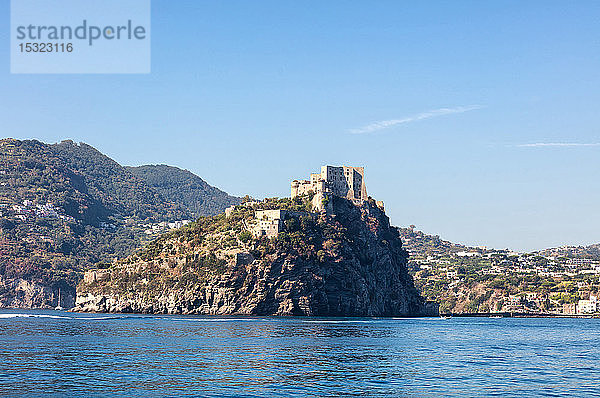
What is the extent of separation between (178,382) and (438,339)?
5861 centimetres

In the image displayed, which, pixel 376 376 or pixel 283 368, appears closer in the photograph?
pixel 376 376

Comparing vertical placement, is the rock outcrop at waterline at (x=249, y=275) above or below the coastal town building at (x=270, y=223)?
below

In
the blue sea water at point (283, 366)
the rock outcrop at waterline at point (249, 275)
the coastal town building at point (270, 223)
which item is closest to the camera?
the blue sea water at point (283, 366)

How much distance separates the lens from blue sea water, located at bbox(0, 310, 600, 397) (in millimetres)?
51250

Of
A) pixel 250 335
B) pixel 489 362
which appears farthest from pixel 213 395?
pixel 250 335

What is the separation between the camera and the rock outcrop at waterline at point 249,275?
169500mm

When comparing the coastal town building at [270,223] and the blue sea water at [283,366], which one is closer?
the blue sea water at [283,366]

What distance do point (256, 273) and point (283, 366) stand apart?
346 ft

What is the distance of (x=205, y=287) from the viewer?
172 m

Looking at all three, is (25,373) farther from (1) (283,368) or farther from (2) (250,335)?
(2) (250,335)

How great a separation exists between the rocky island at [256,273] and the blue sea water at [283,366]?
218 ft

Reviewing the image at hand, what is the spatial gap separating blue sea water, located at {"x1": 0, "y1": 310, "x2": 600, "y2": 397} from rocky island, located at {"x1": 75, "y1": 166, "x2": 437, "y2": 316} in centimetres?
6636

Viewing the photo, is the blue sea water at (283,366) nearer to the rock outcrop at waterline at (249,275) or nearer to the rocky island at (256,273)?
the rock outcrop at waterline at (249,275)

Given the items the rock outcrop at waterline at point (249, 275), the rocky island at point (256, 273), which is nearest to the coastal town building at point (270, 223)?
the rocky island at point (256, 273)
